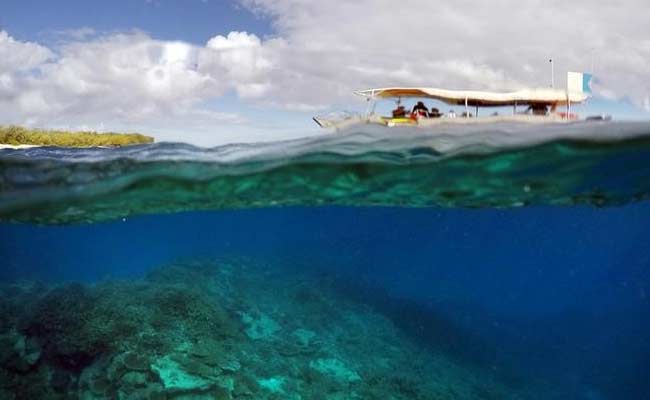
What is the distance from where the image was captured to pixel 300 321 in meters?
13.8

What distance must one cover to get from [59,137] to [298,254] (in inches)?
432

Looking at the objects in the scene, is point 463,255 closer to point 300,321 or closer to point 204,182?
point 300,321

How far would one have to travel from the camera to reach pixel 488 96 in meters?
14.6

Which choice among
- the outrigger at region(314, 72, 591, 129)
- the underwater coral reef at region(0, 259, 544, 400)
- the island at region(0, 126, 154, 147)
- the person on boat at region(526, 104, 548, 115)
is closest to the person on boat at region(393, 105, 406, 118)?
the outrigger at region(314, 72, 591, 129)

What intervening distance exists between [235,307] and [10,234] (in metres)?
8.60

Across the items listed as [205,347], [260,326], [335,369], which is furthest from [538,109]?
[205,347]

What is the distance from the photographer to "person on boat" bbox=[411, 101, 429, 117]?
12850 millimetres

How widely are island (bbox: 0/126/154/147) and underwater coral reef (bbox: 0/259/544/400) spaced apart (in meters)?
4.78

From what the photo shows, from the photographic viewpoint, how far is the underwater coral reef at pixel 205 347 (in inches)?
375

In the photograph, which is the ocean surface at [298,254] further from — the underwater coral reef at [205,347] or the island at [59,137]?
the island at [59,137]

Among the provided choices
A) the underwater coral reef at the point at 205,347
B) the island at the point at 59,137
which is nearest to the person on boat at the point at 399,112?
the underwater coral reef at the point at 205,347

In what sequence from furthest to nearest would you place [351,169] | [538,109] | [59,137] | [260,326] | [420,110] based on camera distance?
[59,137] < [538,109] < [420,110] < [260,326] < [351,169]

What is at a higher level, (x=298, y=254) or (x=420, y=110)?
(x=420, y=110)

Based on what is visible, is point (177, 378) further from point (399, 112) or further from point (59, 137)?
point (59, 137)
